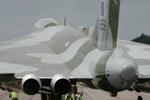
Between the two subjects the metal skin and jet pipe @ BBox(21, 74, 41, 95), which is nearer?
jet pipe @ BBox(21, 74, 41, 95)

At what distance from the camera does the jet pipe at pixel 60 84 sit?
32.8 feet

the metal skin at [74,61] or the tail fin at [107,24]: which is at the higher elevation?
the tail fin at [107,24]

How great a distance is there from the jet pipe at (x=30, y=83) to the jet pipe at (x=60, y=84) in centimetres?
46

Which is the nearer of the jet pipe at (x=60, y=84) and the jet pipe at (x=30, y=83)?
the jet pipe at (x=30, y=83)

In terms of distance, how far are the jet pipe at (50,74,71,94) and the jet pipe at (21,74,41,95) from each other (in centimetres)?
46

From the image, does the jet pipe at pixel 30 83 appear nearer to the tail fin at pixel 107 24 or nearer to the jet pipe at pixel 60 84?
the jet pipe at pixel 60 84

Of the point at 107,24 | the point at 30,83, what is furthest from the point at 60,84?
the point at 107,24

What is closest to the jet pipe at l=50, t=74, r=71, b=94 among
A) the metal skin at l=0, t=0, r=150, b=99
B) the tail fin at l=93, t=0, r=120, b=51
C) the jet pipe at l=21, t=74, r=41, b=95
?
the metal skin at l=0, t=0, r=150, b=99

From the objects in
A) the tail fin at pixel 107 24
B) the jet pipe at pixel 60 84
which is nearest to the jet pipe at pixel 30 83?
the jet pipe at pixel 60 84

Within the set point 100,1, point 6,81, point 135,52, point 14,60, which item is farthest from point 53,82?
point 135,52

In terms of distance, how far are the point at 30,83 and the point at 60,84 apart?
0.92 m

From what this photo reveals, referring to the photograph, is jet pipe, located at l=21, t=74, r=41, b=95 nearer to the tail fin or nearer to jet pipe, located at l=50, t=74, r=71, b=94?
jet pipe, located at l=50, t=74, r=71, b=94

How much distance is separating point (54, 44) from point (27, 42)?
4.45 feet

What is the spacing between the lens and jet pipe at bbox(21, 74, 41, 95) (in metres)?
9.76
